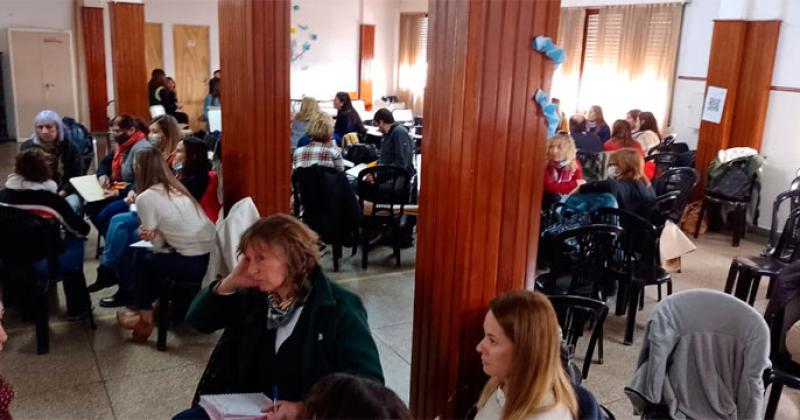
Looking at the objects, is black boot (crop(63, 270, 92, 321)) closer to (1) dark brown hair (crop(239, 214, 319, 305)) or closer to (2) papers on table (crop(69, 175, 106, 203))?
(2) papers on table (crop(69, 175, 106, 203))

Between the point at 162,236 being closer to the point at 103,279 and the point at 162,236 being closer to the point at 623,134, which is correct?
the point at 103,279

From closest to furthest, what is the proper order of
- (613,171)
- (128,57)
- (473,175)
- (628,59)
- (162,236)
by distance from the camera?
(473,175) < (162,236) < (613,171) < (628,59) < (128,57)

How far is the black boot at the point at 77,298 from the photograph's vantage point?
156 inches

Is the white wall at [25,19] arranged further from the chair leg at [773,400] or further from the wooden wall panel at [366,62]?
the chair leg at [773,400]

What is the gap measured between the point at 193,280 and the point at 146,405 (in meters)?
0.78

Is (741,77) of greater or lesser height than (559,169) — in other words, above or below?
above

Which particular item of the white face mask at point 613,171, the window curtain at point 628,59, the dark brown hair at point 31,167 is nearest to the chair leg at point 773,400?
the white face mask at point 613,171

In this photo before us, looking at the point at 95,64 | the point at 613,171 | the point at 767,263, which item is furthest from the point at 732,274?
the point at 95,64

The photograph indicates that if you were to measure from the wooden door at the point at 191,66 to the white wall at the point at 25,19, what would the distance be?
1.82m

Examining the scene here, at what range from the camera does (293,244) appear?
2.22m

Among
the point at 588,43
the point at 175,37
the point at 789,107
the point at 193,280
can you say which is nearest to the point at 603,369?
the point at 193,280

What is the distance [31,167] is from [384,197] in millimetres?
2475

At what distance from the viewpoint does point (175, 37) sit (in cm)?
1245

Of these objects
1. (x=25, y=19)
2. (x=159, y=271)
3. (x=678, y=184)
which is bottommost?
(x=159, y=271)
